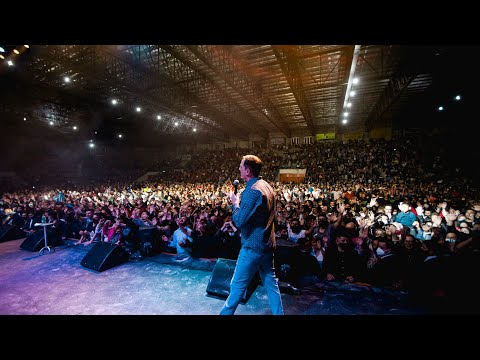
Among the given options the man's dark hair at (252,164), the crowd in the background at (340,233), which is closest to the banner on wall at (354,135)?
the crowd in the background at (340,233)

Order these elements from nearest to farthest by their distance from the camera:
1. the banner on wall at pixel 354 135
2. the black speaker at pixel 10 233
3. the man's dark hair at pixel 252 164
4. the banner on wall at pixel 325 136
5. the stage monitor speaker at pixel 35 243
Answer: the man's dark hair at pixel 252 164
the stage monitor speaker at pixel 35 243
the black speaker at pixel 10 233
the banner on wall at pixel 354 135
the banner on wall at pixel 325 136

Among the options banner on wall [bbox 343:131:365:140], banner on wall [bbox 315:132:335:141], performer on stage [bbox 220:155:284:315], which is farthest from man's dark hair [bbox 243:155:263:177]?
banner on wall [bbox 343:131:365:140]

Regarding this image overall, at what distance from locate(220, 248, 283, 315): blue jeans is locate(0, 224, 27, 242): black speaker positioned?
7439 mm

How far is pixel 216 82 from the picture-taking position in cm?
1075

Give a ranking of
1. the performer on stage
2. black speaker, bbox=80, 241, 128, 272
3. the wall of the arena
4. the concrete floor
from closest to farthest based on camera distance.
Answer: the performer on stage → the concrete floor → black speaker, bbox=80, 241, 128, 272 → the wall of the arena

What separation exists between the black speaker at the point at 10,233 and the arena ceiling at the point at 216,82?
15.3 ft

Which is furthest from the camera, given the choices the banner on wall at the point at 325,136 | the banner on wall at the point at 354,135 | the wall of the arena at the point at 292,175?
the banner on wall at the point at 325,136

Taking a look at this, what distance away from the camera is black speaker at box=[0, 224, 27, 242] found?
6168 millimetres

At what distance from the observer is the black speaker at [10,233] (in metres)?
6.17

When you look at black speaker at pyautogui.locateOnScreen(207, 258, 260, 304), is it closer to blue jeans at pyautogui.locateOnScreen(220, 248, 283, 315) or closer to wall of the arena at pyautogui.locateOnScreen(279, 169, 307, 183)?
blue jeans at pyautogui.locateOnScreen(220, 248, 283, 315)

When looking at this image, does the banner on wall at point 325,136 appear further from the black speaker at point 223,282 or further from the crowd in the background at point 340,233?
the black speaker at point 223,282

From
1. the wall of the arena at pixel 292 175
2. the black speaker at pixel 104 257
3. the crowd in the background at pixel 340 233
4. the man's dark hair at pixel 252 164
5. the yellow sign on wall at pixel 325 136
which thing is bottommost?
the black speaker at pixel 104 257

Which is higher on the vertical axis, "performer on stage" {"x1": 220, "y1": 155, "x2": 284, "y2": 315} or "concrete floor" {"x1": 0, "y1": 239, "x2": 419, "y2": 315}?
"performer on stage" {"x1": 220, "y1": 155, "x2": 284, "y2": 315}
